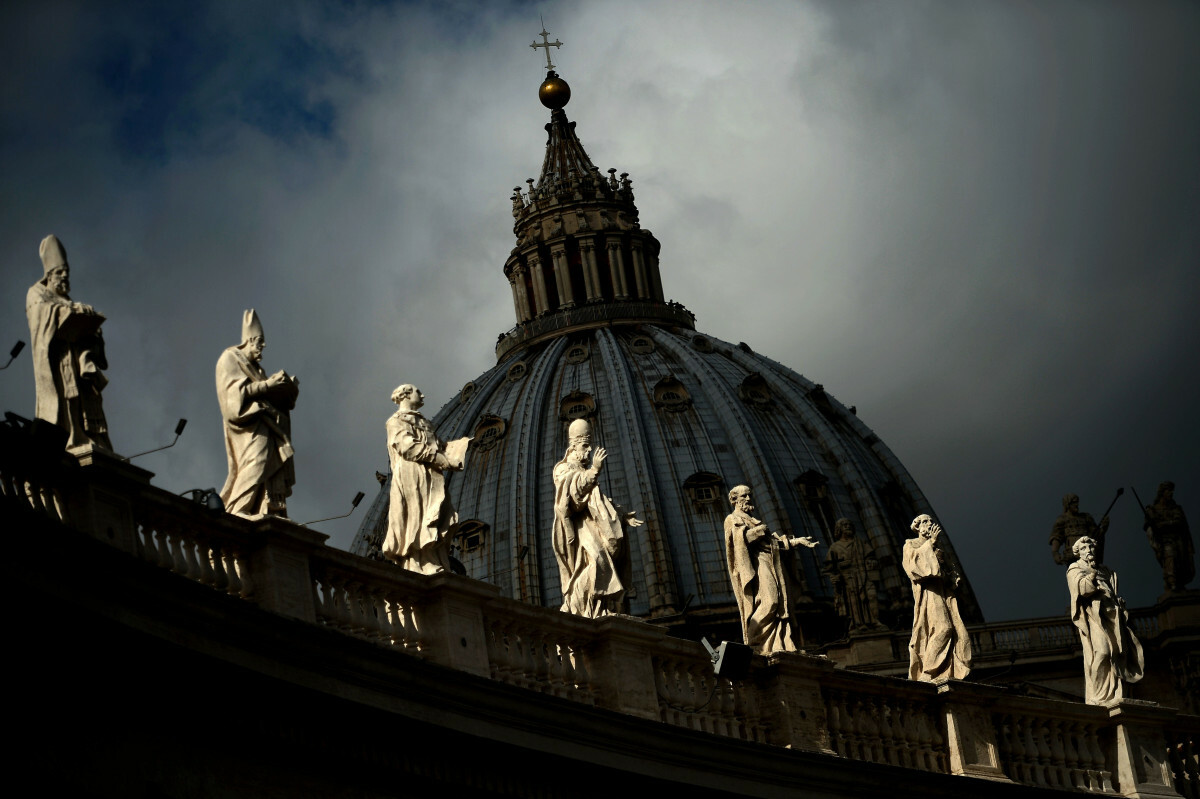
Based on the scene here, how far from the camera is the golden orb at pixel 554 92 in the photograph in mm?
124188

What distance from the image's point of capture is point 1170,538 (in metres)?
68.5

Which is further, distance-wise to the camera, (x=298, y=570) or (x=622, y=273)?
(x=622, y=273)

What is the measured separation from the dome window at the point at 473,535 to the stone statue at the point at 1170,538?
136ft

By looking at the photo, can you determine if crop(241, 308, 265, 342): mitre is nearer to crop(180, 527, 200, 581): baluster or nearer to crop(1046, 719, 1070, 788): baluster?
crop(180, 527, 200, 581): baluster

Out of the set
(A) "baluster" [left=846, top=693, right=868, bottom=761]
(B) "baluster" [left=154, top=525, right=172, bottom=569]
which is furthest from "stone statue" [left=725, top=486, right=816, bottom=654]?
(B) "baluster" [left=154, top=525, right=172, bottom=569]

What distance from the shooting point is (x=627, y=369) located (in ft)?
380

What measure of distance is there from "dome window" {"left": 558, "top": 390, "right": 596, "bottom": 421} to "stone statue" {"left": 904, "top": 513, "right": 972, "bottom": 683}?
84.0m

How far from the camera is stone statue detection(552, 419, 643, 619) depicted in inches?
1008

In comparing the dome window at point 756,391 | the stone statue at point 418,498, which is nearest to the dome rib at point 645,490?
the dome window at point 756,391

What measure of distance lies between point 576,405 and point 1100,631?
277 ft

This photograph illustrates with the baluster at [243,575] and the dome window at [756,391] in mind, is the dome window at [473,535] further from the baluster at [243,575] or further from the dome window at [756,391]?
the baluster at [243,575]

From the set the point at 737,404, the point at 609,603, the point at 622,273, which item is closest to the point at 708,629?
the point at 737,404

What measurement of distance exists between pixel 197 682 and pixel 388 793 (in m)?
2.32

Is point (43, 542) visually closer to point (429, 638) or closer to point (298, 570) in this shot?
→ point (298, 570)
